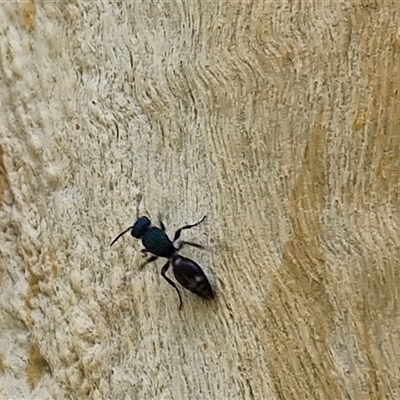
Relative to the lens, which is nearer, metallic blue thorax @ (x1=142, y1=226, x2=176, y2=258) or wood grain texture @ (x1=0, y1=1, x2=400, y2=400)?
wood grain texture @ (x1=0, y1=1, x2=400, y2=400)

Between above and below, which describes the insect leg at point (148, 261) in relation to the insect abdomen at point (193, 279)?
above

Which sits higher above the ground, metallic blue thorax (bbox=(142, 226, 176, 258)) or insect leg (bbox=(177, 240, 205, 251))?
insect leg (bbox=(177, 240, 205, 251))

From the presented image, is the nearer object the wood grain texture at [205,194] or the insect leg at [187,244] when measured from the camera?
the wood grain texture at [205,194]

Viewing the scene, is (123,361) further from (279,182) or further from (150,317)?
(279,182)

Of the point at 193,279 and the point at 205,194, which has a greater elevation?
the point at 205,194
